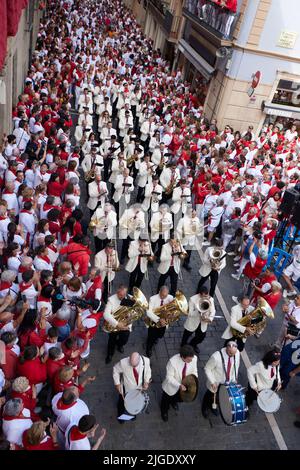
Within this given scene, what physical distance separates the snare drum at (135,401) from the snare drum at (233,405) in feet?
3.80

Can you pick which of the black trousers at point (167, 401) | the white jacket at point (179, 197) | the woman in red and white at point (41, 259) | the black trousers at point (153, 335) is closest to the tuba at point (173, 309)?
the black trousers at point (153, 335)

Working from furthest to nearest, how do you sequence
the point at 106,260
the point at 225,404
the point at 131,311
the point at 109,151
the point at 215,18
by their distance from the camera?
the point at 215,18, the point at 109,151, the point at 106,260, the point at 131,311, the point at 225,404

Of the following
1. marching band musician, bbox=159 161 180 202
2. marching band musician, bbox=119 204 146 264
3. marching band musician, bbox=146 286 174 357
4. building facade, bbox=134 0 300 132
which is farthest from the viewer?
building facade, bbox=134 0 300 132

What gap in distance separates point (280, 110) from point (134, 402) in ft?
55.9

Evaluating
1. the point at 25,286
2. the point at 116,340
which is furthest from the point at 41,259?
the point at 116,340

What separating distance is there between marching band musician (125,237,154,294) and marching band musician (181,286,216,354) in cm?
134

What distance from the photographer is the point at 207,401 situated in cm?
614

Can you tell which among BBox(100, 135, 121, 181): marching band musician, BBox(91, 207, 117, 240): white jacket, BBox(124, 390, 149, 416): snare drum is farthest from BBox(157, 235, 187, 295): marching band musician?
BBox(100, 135, 121, 181): marching band musician

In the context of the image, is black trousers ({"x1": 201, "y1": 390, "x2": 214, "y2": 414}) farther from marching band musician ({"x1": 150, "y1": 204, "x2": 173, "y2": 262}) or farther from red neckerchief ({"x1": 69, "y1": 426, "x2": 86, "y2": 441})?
marching band musician ({"x1": 150, "y1": 204, "x2": 173, "y2": 262})

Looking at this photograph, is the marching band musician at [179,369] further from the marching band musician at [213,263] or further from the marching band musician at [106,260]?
the marching band musician at [213,263]

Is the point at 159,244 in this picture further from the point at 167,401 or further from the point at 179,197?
the point at 167,401

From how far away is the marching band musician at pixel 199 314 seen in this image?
21.4ft

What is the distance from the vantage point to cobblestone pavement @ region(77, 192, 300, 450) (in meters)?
5.75
